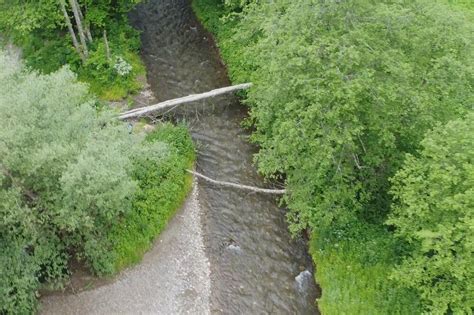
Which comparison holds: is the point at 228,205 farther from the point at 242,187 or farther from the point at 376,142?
the point at 376,142

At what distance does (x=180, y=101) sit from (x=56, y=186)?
30.9 feet

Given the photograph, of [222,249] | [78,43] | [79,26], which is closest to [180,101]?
[79,26]

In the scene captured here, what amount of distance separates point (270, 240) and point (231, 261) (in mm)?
1838

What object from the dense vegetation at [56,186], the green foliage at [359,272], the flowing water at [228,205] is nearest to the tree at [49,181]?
the dense vegetation at [56,186]

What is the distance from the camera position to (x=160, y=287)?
1761 centimetres

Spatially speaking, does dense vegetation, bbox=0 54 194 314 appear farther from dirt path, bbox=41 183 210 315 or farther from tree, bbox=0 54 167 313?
dirt path, bbox=41 183 210 315

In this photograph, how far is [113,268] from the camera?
17.8 metres

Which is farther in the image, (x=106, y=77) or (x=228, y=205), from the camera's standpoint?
(x=106, y=77)

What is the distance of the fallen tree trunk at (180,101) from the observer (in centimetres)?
2347

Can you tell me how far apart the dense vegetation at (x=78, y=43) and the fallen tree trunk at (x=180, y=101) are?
2.46 meters

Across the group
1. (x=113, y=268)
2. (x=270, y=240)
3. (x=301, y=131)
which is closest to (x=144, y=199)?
(x=113, y=268)

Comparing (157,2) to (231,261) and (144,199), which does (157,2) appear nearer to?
(144,199)

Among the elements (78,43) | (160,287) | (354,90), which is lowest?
(160,287)

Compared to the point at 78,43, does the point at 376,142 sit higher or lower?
lower
